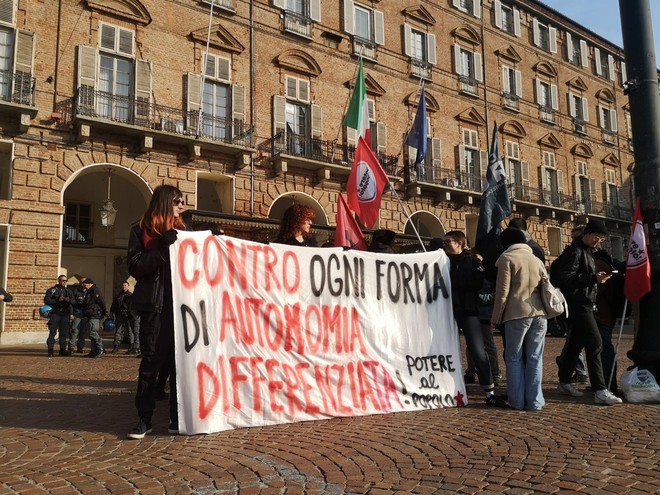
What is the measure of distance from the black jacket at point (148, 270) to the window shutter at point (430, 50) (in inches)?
841

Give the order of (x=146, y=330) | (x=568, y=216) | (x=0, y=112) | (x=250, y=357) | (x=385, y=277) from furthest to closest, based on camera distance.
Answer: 1. (x=568, y=216)
2. (x=0, y=112)
3. (x=385, y=277)
4. (x=250, y=357)
5. (x=146, y=330)

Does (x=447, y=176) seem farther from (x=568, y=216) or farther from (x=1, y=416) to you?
(x=1, y=416)

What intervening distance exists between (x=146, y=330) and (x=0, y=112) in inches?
502

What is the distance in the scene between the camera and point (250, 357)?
4621mm

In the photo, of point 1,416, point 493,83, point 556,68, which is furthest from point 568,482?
point 556,68

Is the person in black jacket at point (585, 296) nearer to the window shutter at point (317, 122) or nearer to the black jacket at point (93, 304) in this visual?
the black jacket at point (93, 304)

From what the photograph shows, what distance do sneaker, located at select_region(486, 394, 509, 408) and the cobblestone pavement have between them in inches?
8.0

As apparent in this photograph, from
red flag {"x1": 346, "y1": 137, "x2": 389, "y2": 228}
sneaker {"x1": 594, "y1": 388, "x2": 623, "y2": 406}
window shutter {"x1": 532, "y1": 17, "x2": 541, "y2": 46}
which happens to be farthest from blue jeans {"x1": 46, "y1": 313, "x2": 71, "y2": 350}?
window shutter {"x1": 532, "y1": 17, "x2": 541, "y2": 46}

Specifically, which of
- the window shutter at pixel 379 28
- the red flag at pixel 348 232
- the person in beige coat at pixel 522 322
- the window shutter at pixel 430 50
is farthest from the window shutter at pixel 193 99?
the person in beige coat at pixel 522 322

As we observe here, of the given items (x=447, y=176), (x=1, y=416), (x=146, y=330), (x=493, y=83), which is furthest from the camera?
(x=493, y=83)

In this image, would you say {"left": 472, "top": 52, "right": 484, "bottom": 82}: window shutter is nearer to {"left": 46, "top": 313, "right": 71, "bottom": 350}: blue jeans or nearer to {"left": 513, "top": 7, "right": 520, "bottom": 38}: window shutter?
{"left": 513, "top": 7, "right": 520, "bottom": 38}: window shutter

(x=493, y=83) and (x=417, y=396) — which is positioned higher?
(x=493, y=83)

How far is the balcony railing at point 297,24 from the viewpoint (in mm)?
19453

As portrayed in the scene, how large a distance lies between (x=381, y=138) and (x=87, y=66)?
34.0 feet
